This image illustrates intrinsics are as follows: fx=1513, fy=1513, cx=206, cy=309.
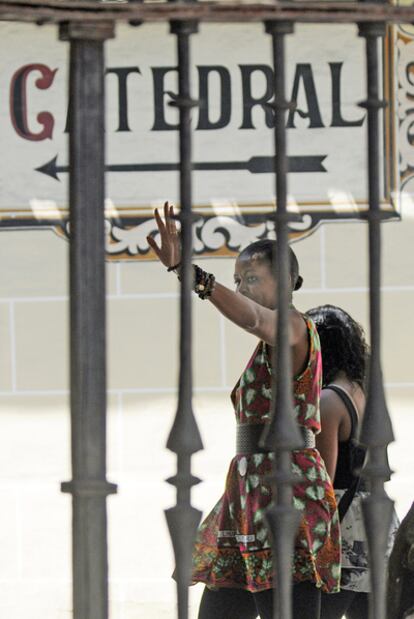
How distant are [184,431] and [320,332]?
211cm

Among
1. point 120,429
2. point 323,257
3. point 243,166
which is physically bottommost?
point 120,429

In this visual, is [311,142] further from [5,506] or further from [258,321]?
[258,321]

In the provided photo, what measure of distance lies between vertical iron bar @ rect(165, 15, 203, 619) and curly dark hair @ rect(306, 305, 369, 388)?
6.63ft

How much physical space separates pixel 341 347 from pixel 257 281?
1.55 ft

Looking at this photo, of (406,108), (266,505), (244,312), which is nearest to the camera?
(244,312)

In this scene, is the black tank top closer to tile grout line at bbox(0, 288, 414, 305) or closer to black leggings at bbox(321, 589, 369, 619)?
black leggings at bbox(321, 589, 369, 619)

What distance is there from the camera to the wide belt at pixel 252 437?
11.4ft

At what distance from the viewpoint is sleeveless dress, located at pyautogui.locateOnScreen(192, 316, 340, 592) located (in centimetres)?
344

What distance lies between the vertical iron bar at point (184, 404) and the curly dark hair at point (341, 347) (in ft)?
6.63

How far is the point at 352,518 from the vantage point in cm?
373

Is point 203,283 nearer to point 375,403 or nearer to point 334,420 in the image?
point 334,420

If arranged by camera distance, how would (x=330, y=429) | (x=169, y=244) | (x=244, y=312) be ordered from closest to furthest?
(x=169, y=244) → (x=244, y=312) → (x=330, y=429)

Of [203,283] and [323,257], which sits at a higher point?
[323,257]

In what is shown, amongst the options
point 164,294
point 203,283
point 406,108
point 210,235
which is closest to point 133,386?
point 164,294
